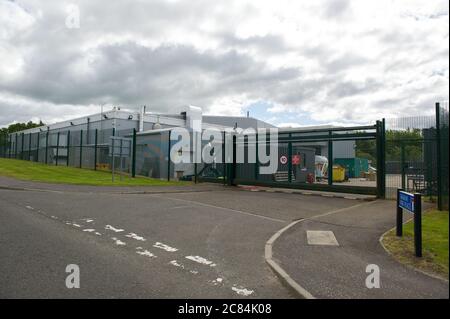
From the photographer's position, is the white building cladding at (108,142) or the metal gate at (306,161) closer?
the metal gate at (306,161)

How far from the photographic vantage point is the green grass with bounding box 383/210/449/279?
516cm

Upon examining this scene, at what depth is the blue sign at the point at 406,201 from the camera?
631 cm

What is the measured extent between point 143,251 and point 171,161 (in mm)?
17196

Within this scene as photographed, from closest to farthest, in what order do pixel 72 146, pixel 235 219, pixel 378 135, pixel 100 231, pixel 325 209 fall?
pixel 100 231 → pixel 235 219 → pixel 325 209 → pixel 378 135 → pixel 72 146

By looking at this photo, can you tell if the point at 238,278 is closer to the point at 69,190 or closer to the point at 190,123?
the point at 69,190

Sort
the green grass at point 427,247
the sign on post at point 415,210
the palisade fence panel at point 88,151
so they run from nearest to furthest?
the green grass at point 427,247 → the sign on post at point 415,210 → the palisade fence panel at point 88,151

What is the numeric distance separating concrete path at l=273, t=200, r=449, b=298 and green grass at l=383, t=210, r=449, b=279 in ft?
0.65

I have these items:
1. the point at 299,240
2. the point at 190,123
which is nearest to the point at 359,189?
the point at 299,240

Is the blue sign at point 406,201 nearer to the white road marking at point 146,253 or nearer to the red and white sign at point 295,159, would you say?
the white road marking at point 146,253

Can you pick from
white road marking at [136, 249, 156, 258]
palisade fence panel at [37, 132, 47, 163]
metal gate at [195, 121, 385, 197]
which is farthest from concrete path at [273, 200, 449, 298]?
palisade fence panel at [37, 132, 47, 163]

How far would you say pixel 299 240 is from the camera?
23.2 feet

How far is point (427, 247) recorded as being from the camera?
6.20 meters

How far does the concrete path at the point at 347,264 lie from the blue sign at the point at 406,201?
0.86 meters

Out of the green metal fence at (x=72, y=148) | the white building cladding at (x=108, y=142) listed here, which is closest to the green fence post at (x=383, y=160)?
the white building cladding at (x=108, y=142)
